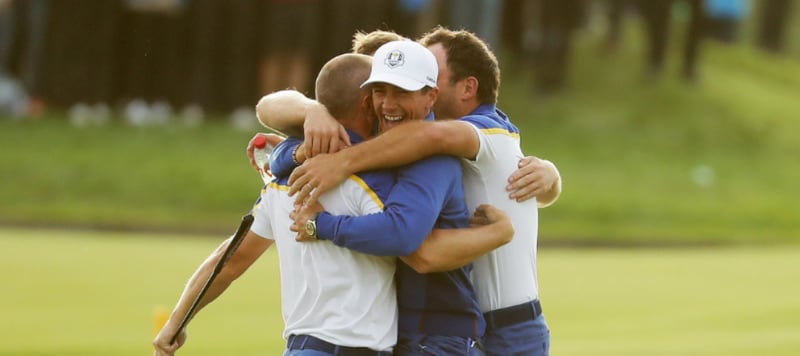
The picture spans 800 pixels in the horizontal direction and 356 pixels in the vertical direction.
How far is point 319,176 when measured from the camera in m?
4.84

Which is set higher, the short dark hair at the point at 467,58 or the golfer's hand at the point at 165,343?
the short dark hair at the point at 467,58

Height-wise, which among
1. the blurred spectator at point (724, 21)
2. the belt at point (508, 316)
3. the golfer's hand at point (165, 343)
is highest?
the blurred spectator at point (724, 21)

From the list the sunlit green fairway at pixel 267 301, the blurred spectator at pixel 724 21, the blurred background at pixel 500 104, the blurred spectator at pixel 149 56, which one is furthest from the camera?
the blurred spectator at pixel 724 21

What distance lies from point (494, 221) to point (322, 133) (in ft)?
1.96

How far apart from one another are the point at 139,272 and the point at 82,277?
790 millimetres

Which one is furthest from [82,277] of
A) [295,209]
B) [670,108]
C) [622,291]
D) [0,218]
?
[670,108]

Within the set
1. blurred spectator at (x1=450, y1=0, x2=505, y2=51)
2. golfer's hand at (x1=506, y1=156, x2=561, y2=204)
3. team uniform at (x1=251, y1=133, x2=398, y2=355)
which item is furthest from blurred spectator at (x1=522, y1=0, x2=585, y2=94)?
team uniform at (x1=251, y1=133, x2=398, y2=355)

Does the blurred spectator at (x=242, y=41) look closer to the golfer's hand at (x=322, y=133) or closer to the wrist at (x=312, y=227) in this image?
the golfer's hand at (x=322, y=133)

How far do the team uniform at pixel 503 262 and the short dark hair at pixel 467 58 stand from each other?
0.25 ft

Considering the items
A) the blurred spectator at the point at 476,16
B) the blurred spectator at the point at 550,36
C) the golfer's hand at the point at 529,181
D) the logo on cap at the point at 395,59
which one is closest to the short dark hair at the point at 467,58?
the golfer's hand at the point at 529,181

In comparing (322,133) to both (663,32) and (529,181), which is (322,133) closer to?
(529,181)

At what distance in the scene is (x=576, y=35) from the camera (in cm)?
3331

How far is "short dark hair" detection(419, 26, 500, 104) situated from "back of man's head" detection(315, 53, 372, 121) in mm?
430

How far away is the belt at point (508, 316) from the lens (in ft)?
17.4
